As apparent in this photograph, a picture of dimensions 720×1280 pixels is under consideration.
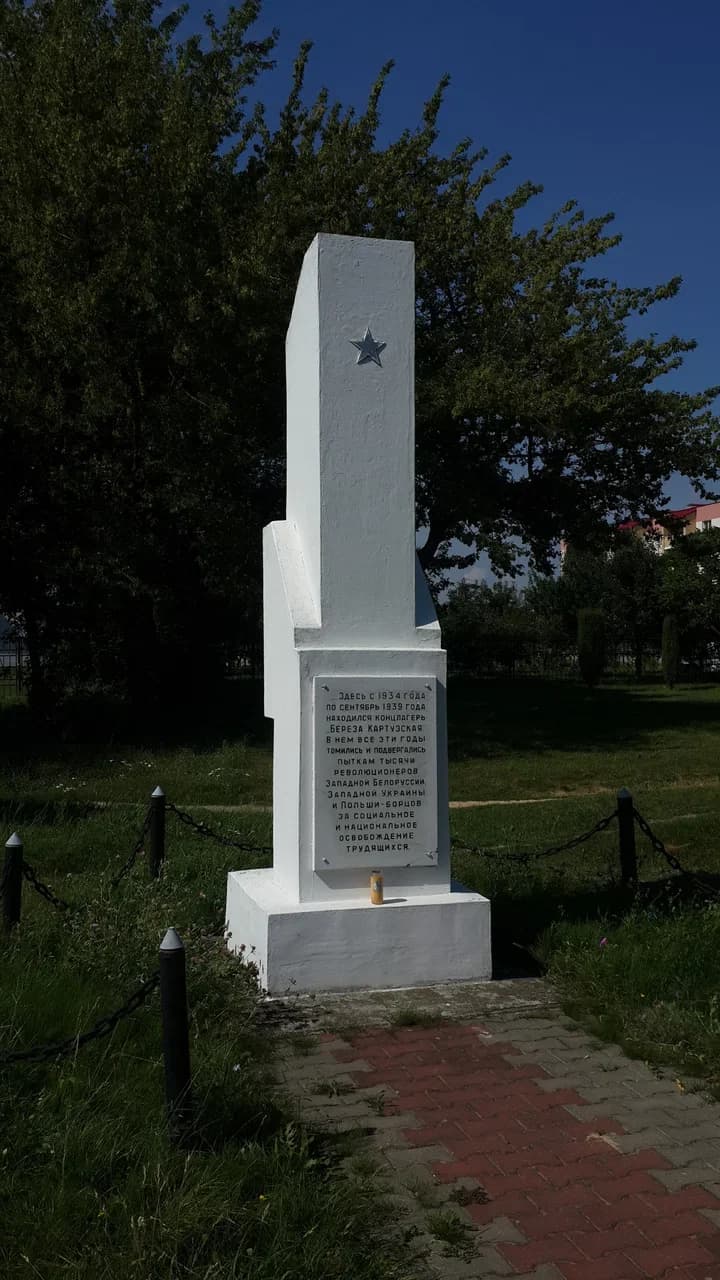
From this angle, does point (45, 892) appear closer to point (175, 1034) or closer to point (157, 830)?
point (157, 830)

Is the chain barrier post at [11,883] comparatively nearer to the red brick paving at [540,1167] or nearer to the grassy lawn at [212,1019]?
the grassy lawn at [212,1019]

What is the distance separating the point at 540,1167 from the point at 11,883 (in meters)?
3.82

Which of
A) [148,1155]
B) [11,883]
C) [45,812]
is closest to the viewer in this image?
[148,1155]

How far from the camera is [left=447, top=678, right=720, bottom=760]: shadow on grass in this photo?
803 inches

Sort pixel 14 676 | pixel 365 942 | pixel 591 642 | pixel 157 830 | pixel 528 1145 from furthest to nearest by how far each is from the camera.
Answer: pixel 591 642, pixel 14 676, pixel 157 830, pixel 365 942, pixel 528 1145

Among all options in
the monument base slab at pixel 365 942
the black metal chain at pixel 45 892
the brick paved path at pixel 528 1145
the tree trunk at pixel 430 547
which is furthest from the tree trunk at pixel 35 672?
the brick paved path at pixel 528 1145

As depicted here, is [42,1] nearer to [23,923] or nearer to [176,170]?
[176,170]

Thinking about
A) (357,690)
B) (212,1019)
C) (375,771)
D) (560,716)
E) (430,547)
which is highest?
(430,547)

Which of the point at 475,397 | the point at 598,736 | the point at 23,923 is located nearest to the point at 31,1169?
the point at 23,923

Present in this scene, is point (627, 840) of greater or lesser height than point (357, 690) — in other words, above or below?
below

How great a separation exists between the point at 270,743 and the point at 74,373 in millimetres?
7323

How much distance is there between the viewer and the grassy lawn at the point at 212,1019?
10.8 ft

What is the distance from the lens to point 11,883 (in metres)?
6.61

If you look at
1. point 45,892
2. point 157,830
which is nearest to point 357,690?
point 45,892
